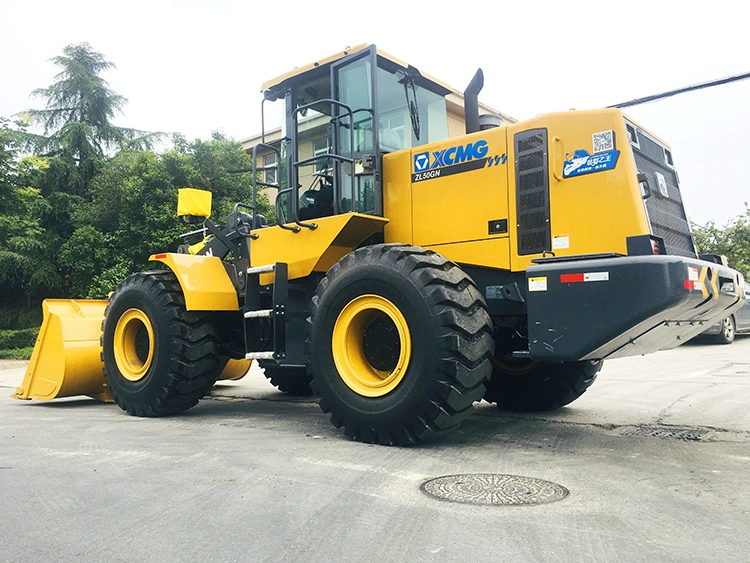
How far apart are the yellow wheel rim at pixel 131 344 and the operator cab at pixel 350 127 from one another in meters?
2.11

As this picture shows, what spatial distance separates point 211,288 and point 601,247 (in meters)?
4.10

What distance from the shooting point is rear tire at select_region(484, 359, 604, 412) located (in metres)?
6.86

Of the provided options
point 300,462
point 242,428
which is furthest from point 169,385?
point 300,462

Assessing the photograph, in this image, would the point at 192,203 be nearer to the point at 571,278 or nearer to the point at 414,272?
the point at 414,272

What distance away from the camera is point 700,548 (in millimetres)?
2961

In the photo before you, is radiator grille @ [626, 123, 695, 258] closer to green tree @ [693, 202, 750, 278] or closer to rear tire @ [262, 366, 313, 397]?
rear tire @ [262, 366, 313, 397]

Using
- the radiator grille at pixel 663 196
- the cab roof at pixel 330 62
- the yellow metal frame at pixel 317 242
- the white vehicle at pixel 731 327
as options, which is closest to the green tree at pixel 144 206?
the white vehicle at pixel 731 327

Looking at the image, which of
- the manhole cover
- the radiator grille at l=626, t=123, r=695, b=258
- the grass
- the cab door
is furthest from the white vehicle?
the grass

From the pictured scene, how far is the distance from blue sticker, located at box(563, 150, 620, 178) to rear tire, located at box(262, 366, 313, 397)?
16.1 feet

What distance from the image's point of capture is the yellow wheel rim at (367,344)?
5.41m

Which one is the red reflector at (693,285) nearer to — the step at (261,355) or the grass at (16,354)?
the step at (261,355)

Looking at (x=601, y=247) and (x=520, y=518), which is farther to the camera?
(x=601, y=247)

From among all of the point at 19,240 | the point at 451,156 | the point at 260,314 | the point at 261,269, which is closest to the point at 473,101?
the point at 451,156

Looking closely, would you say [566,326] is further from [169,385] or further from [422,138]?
[169,385]
